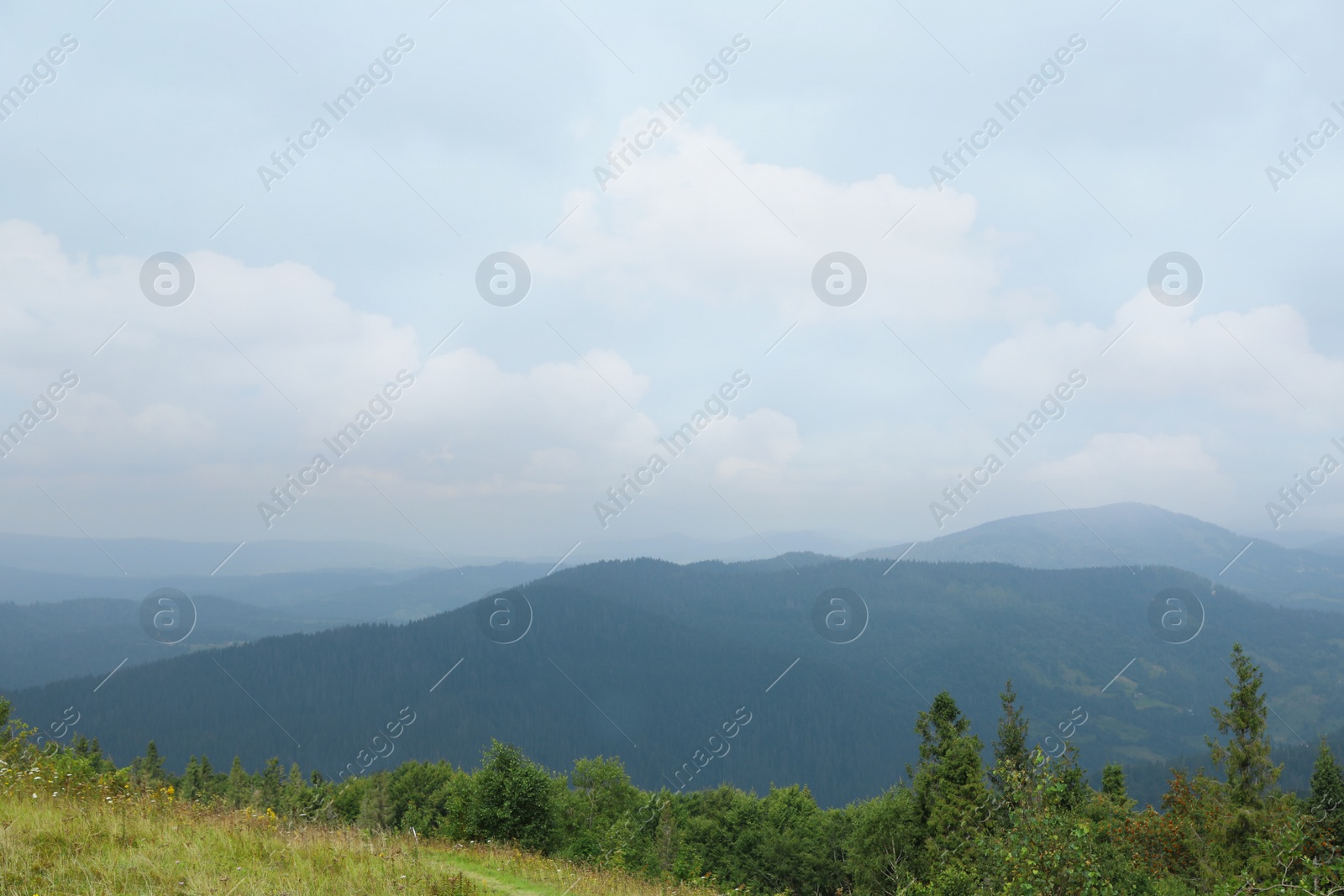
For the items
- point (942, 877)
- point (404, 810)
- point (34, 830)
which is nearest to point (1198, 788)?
point (942, 877)

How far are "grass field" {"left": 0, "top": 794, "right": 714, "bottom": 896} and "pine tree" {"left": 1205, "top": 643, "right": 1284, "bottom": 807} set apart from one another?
4427 centimetres

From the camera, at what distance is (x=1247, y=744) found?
134 feet

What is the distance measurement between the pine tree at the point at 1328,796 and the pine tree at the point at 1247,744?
21.2ft

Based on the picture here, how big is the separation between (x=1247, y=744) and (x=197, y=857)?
52.7 m

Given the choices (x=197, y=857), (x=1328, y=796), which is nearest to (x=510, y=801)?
(x=197, y=857)

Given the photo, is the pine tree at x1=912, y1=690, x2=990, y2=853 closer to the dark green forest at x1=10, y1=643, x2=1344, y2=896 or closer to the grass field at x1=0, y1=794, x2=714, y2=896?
the dark green forest at x1=10, y1=643, x2=1344, y2=896

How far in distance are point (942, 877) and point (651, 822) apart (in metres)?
89.0

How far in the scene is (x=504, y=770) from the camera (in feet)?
163

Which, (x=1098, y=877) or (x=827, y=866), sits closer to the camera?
(x=1098, y=877)

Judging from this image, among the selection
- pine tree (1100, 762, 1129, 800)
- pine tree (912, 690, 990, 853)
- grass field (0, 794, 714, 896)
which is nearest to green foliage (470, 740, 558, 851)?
pine tree (912, 690, 990, 853)

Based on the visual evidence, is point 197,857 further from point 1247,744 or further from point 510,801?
point 1247,744

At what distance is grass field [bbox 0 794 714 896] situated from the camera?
26.8ft

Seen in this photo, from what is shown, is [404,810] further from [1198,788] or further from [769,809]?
[1198,788]

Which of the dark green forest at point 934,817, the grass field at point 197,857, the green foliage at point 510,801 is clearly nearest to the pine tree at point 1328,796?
the dark green forest at point 934,817
